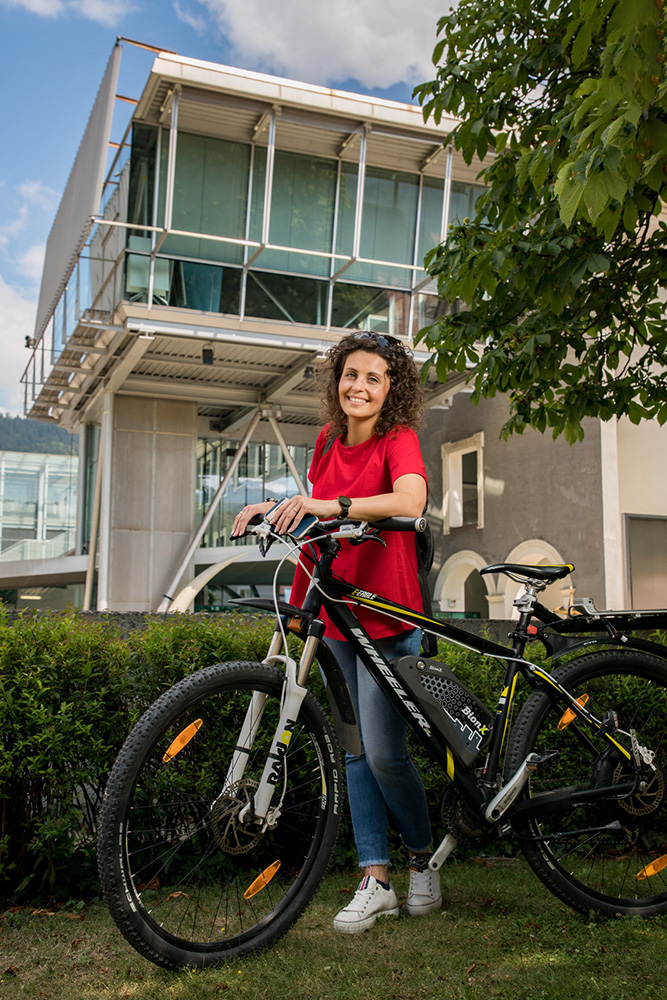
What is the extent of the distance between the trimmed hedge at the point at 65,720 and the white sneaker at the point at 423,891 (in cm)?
70

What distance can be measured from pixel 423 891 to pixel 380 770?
1.73ft

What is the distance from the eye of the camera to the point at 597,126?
8.50ft

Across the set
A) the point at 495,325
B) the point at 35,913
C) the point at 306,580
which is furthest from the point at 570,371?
the point at 35,913

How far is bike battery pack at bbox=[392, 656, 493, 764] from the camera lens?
3348 mm

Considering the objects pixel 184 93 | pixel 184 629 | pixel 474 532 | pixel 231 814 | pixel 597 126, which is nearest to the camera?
pixel 597 126

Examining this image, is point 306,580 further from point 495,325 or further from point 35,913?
point 495,325

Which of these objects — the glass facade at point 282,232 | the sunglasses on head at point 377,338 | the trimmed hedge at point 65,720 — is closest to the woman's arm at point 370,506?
the sunglasses on head at point 377,338

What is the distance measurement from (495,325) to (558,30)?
1.91 meters

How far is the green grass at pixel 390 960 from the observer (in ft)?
9.29

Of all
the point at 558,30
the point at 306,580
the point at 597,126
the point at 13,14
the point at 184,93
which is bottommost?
the point at 306,580

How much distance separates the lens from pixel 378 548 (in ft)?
11.7

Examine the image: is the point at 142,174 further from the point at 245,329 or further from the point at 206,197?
the point at 245,329

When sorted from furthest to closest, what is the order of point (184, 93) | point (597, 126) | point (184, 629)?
point (184, 93), point (184, 629), point (597, 126)

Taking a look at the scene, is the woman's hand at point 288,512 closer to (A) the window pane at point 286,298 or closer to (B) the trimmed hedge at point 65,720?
(B) the trimmed hedge at point 65,720
